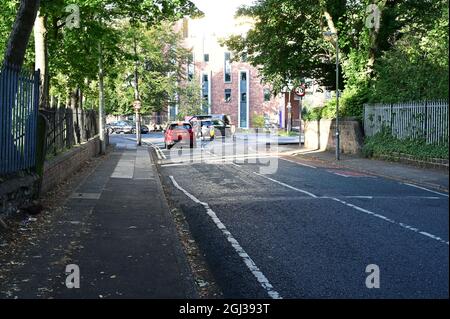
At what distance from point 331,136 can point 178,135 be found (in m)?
9.60

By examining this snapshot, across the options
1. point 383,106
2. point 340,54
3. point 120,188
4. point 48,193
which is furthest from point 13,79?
point 340,54

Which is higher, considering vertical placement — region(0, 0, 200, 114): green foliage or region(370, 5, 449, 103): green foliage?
region(0, 0, 200, 114): green foliage

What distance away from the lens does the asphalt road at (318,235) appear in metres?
5.38

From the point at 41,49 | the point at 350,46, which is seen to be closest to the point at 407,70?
the point at 350,46

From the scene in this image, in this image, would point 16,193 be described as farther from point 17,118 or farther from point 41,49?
point 41,49

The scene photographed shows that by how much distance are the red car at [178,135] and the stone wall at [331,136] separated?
743 cm

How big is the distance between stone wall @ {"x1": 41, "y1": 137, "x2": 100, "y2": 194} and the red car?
1193cm

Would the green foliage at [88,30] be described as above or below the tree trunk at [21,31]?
above

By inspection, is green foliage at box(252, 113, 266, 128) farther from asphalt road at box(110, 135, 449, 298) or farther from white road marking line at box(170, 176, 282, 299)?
white road marking line at box(170, 176, 282, 299)

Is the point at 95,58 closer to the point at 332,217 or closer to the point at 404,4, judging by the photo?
the point at 404,4

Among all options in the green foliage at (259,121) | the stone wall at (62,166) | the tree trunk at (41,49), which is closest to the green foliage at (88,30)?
the tree trunk at (41,49)

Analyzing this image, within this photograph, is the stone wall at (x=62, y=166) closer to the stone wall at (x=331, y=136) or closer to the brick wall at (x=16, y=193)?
the brick wall at (x=16, y=193)

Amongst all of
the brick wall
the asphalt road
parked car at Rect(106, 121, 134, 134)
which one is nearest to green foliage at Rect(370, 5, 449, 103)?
the asphalt road

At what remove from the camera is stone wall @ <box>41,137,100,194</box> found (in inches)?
465
